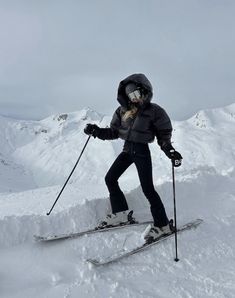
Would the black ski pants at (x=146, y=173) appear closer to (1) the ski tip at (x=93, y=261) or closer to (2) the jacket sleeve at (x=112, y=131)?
(2) the jacket sleeve at (x=112, y=131)

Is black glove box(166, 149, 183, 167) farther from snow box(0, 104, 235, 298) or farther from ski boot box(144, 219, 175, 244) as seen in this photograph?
snow box(0, 104, 235, 298)

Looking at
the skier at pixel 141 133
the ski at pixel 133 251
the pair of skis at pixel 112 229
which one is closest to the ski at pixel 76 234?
the pair of skis at pixel 112 229

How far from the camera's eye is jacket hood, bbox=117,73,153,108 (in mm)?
7477

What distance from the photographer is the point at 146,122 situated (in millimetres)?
7512

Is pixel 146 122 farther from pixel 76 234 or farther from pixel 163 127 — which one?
pixel 76 234

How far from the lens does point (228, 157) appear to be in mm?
117938

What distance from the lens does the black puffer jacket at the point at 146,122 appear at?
749 centimetres

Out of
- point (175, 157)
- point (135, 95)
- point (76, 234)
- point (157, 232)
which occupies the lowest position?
point (157, 232)

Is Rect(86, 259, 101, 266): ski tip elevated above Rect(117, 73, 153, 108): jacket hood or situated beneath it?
situated beneath

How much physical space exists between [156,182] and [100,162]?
177294 mm

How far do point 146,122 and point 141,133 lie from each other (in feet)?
0.66

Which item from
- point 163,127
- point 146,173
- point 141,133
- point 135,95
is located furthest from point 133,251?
point 135,95

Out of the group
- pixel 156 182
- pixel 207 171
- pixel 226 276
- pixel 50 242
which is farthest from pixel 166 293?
pixel 207 171

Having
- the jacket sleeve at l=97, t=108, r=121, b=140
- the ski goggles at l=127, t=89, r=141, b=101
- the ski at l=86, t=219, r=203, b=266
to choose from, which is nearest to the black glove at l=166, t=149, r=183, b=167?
the ski goggles at l=127, t=89, r=141, b=101
